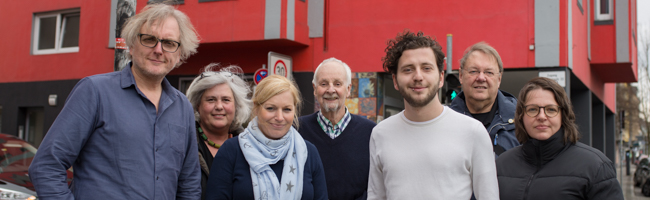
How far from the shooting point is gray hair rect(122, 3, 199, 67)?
2.63 m

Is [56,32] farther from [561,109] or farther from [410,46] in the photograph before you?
[561,109]

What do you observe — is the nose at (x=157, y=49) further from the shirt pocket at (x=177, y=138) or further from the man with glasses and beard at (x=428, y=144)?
the man with glasses and beard at (x=428, y=144)

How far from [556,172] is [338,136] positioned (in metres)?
1.47

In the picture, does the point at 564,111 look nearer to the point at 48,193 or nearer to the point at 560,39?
the point at 48,193

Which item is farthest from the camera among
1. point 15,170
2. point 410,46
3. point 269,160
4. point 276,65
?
point 276,65

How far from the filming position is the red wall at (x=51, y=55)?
1404cm

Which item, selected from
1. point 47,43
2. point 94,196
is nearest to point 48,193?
point 94,196

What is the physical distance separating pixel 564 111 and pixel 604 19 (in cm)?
1279

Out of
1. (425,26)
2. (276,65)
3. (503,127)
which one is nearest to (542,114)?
(503,127)

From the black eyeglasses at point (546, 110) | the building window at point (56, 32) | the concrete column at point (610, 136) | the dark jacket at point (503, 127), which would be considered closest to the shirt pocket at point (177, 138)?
the black eyeglasses at point (546, 110)

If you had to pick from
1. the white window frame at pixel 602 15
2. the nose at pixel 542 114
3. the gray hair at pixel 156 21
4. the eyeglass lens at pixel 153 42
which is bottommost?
the nose at pixel 542 114

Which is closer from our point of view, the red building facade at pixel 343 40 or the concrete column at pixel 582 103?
the red building facade at pixel 343 40

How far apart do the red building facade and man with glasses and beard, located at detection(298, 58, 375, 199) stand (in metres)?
5.51

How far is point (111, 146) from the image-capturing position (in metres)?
2.41
